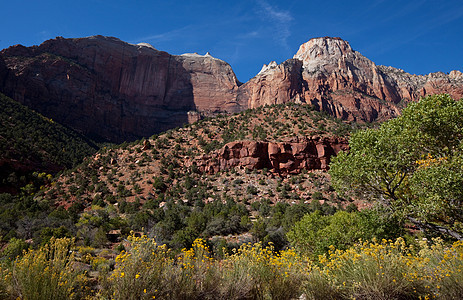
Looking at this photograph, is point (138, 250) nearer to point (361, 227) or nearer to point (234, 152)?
point (361, 227)

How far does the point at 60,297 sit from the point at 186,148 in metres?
47.8

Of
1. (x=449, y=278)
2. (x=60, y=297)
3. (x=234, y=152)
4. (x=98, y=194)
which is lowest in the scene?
(x=98, y=194)

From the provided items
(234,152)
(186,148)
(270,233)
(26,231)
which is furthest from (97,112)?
(270,233)

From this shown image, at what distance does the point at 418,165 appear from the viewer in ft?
34.2

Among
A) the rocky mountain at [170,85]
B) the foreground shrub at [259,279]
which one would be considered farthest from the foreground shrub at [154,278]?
the rocky mountain at [170,85]

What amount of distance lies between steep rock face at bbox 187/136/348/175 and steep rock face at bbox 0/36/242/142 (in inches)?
2447

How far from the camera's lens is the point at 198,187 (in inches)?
1619

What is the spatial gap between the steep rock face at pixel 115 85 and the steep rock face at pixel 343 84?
22.9 m

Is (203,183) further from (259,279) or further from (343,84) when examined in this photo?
(343,84)

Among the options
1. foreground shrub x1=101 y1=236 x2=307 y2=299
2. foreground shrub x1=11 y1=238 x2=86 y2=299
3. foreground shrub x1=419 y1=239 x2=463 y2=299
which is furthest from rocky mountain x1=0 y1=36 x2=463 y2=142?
foreground shrub x1=419 y1=239 x2=463 y2=299

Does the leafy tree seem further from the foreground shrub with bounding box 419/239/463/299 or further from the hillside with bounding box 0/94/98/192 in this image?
the hillside with bounding box 0/94/98/192

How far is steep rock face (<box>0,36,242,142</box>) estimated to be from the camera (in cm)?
8669

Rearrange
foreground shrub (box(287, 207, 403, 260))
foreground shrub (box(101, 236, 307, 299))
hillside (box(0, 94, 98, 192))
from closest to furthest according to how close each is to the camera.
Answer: foreground shrub (box(101, 236, 307, 299))
foreground shrub (box(287, 207, 403, 260))
hillside (box(0, 94, 98, 192))

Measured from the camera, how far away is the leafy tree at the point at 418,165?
8.56m
